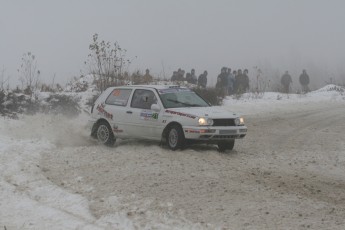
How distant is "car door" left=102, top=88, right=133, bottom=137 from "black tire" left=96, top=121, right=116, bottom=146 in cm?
15

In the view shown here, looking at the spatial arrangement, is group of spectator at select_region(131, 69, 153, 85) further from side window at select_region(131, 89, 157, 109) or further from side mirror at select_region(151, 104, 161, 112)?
side mirror at select_region(151, 104, 161, 112)

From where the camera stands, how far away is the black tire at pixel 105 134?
12884 millimetres

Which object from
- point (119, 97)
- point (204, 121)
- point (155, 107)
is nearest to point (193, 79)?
point (119, 97)

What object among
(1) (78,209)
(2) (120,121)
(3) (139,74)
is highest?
(3) (139,74)

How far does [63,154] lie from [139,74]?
1273 centimetres

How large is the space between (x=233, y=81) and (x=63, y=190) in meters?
24.6

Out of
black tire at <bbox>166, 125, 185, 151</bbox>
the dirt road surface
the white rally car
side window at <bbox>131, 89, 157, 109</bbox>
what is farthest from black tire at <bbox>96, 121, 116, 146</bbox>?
black tire at <bbox>166, 125, 185, 151</bbox>

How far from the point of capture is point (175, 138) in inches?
456

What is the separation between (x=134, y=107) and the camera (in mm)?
12633

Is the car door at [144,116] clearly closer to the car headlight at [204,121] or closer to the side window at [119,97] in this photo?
the side window at [119,97]

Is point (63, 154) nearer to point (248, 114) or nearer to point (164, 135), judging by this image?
point (164, 135)

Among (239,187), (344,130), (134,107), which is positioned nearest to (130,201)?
(239,187)

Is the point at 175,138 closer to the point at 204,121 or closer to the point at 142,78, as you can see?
the point at 204,121

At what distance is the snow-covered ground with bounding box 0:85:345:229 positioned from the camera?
671cm
